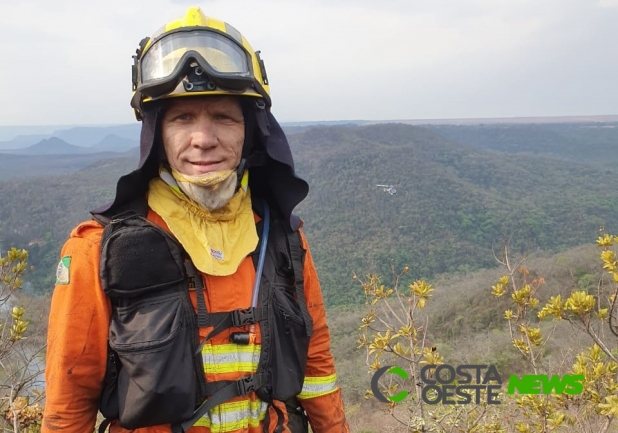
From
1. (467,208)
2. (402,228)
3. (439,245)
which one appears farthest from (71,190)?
(467,208)

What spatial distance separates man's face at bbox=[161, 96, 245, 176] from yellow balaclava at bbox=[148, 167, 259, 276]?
46mm

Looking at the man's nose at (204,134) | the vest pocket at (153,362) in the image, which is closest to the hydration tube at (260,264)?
the vest pocket at (153,362)

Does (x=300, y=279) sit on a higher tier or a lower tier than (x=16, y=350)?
higher

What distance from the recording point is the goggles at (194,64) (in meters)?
1.59

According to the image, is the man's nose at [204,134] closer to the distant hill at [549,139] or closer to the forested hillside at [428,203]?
the forested hillside at [428,203]

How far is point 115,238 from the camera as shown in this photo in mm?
1481

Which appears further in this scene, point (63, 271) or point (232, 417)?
point (232, 417)

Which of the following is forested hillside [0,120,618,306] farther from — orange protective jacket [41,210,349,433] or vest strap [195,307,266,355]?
vest strap [195,307,266,355]

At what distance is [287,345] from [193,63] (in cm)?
110

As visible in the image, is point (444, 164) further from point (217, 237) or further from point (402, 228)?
point (217, 237)

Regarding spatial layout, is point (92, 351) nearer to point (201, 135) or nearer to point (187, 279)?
point (187, 279)

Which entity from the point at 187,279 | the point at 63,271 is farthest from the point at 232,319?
the point at 63,271

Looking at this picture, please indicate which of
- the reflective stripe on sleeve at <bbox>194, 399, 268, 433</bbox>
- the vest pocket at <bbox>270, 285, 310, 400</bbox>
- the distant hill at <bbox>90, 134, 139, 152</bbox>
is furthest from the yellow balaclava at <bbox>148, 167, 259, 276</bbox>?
the distant hill at <bbox>90, 134, 139, 152</bbox>

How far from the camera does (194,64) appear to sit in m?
1.60
